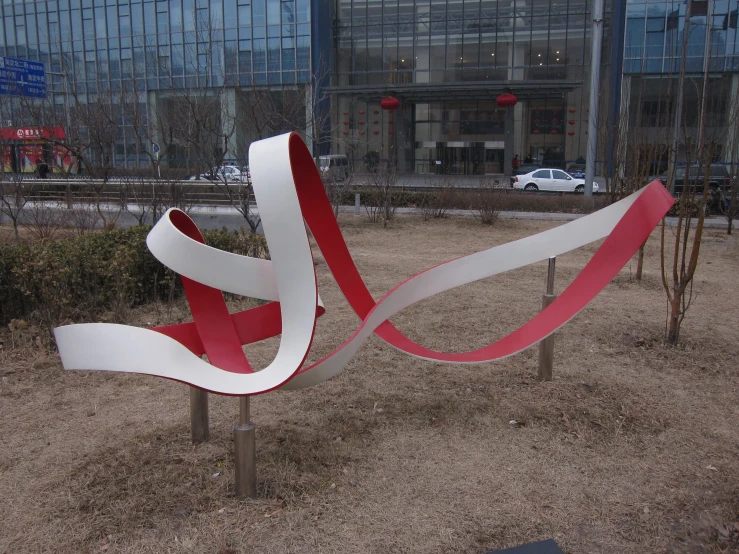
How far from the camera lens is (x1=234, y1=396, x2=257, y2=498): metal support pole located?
3340 mm

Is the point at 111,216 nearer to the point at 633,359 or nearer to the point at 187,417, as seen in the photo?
the point at 187,417

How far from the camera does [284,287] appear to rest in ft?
11.7

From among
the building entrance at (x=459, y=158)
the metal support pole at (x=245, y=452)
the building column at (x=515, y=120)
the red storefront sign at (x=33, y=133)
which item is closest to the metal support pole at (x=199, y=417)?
the metal support pole at (x=245, y=452)

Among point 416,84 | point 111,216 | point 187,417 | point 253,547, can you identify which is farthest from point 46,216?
point 416,84

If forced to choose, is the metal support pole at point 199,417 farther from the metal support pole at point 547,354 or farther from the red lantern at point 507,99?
the red lantern at point 507,99

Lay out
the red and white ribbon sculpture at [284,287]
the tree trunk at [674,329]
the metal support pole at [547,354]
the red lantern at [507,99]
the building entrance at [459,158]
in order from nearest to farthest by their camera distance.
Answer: the red and white ribbon sculpture at [284,287] < the metal support pole at [547,354] < the tree trunk at [674,329] < the red lantern at [507,99] < the building entrance at [459,158]

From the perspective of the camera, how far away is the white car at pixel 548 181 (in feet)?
88.2

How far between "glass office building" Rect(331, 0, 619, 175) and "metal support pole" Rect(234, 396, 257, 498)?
1294 inches

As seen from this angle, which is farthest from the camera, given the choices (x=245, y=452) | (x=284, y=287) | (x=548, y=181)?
(x=548, y=181)

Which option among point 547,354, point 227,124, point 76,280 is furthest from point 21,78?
point 547,354

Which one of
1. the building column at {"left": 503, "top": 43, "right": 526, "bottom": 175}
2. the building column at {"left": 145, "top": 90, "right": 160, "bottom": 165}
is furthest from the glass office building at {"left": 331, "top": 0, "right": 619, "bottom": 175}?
the building column at {"left": 145, "top": 90, "right": 160, "bottom": 165}

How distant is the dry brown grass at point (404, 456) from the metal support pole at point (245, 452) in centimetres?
12

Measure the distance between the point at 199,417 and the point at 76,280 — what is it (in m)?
3.20

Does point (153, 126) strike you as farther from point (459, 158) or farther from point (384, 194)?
point (459, 158)
